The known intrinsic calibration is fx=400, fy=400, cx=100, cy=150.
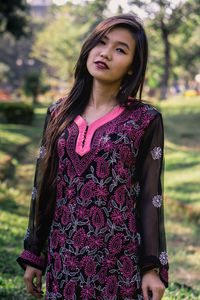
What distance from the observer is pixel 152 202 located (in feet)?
5.32

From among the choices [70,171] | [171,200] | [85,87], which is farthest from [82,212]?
[171,200]

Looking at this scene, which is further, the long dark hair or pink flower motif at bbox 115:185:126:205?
the long dark hair

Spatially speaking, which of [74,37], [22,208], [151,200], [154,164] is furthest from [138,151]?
[74,37]

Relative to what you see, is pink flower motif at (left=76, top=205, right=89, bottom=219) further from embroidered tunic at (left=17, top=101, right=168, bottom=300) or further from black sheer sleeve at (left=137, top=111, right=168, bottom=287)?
black sheer sleeve at (left=137, top=111, right=168, bottom=287)

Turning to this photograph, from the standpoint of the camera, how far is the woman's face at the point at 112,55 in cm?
165

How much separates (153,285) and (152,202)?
0.32 m

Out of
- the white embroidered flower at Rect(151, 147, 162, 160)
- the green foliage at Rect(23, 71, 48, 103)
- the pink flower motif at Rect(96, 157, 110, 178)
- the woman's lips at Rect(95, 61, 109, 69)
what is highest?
the green foliage at Rect(23, 71, 48, 103)

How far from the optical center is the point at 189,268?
4547 millimetres

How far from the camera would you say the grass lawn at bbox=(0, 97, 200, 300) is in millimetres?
3637

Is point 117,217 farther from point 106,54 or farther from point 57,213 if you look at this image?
point 106,54

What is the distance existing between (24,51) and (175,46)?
28.5m

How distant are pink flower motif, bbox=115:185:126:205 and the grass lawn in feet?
Answer: 5.91

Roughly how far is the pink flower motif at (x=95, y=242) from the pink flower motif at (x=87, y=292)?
16 cm

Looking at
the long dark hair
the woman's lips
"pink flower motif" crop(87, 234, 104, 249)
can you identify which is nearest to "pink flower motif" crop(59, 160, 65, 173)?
the long dark hair
